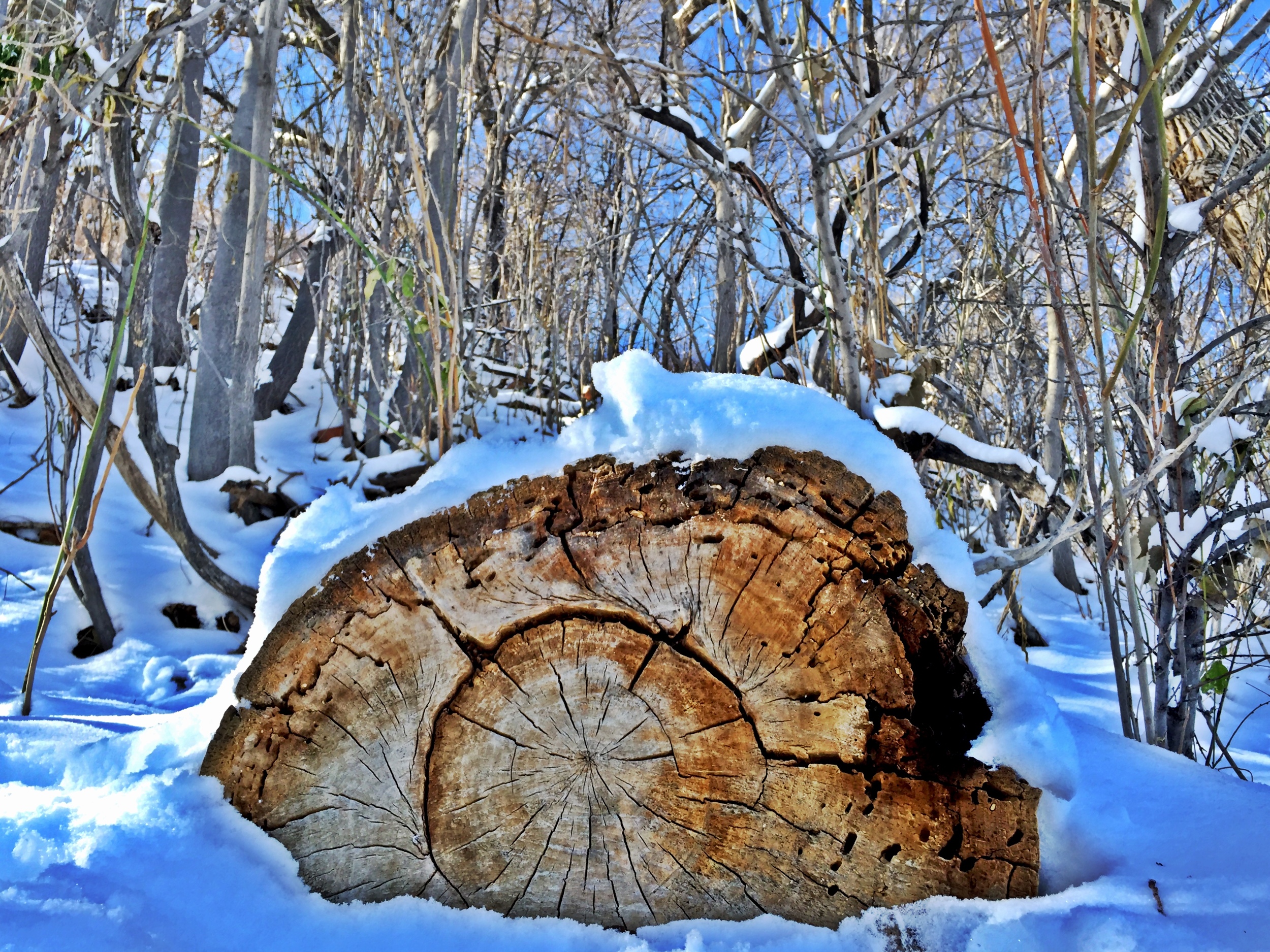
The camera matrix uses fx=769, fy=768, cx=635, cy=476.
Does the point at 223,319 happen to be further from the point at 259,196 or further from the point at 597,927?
the point at 597,927

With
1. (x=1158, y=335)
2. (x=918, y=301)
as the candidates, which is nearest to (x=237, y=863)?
(x=1158, y=335)

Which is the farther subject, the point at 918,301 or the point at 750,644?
the point at 918,301

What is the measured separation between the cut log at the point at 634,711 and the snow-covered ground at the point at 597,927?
0.13 feet

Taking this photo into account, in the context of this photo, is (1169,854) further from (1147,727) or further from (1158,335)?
(1158,335)

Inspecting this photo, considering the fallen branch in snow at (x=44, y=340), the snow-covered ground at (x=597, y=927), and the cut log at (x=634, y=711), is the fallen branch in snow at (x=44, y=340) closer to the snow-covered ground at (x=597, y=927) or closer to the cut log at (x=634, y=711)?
the snow-covered ground at (x=597, y=927)

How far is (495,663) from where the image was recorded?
107 centimetres

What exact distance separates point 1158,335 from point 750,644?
1.10 meters

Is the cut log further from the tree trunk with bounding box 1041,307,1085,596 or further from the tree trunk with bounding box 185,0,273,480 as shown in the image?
the tree trunk with bounding box 1041,307,1085,596

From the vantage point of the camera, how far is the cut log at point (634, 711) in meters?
1.02

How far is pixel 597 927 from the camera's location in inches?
40.9

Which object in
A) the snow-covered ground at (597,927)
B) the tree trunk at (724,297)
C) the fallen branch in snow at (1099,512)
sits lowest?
the snow-covered ground at (597,927)

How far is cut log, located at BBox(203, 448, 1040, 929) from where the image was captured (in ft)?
3.34

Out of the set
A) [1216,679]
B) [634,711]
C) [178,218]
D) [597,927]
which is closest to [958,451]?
[1216,679]

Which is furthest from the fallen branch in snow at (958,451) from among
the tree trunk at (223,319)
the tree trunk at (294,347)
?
the tree trunk at (294,347)
